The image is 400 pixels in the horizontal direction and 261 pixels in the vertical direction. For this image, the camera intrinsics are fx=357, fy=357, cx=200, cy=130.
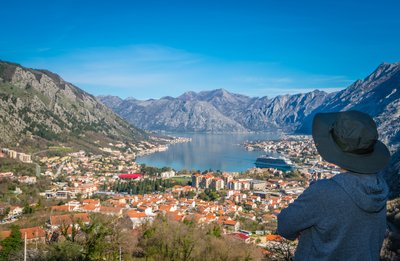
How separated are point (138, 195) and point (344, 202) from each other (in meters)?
22.5

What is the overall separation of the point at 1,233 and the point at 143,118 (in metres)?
138

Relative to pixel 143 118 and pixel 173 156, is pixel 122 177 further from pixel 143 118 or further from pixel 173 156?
pixel 143 118

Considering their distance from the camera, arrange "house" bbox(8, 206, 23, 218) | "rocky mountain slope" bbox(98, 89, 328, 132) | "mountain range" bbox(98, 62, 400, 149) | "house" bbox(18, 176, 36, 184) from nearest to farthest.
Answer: "house" bbox(8, 206, 23, 218)
"house" bbox(18, 176, 36, 184)
"mountain range" bbox(98, 62, 400, 149)
"rocky mountain slope" bbox(98, 89, 328, 132)

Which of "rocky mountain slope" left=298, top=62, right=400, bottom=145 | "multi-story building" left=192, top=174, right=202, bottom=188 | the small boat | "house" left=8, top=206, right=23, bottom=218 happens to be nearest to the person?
"house" left=8, top=206, right=23, bottom=218

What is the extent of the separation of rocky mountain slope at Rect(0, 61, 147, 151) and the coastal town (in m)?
4.85

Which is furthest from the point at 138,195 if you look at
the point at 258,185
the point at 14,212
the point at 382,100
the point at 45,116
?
the point at 382,100

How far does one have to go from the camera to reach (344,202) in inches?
30.2

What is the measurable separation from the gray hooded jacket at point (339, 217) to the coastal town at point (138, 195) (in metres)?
7.71

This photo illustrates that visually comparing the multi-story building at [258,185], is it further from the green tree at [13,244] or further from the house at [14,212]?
the green tree at [13,244]

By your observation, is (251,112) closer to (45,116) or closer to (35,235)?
(45,116)

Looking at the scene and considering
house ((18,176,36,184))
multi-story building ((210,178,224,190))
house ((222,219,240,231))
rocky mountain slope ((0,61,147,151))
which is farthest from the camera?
rocky mountain slope ((0,61,147,151))

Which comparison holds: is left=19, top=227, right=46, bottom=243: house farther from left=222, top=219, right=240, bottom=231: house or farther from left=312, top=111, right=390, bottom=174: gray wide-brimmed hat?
left=312, top=111, right=390, bottom=174: gray wide-brimmed hat

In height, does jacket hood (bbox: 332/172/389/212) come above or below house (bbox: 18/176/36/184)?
above

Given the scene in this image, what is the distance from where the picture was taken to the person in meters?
0.77
